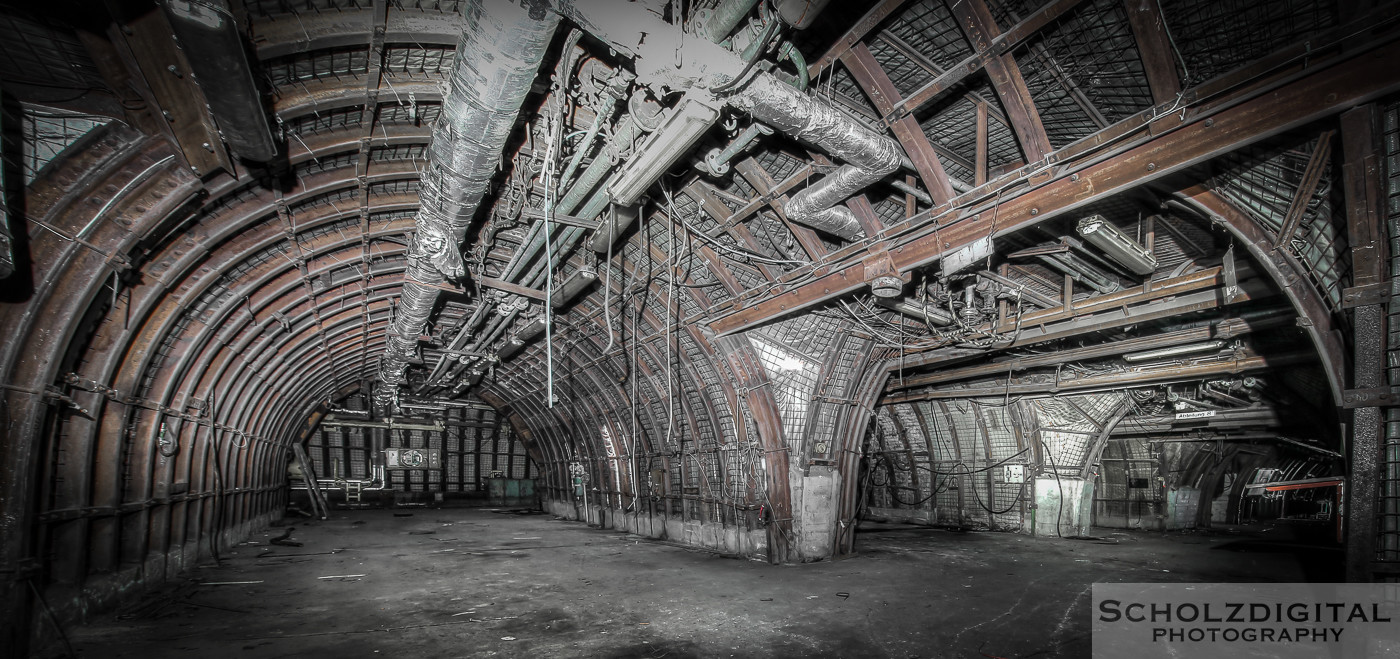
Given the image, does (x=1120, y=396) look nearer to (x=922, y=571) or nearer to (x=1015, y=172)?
(x=922, y=571)

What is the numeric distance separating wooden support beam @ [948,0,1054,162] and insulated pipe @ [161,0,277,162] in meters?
5.47

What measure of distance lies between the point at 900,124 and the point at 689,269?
4762mm

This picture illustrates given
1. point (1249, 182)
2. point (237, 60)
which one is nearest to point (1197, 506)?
point (1249, 182)

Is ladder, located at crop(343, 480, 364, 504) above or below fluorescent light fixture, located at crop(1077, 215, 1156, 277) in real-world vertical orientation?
below

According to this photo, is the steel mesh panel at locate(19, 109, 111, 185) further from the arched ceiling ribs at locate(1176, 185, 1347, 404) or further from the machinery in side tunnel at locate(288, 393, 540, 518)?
the machinery in side tunnel at locate(288, 393, 540, 518)

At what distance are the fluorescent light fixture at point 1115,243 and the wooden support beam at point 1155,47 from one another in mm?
1758

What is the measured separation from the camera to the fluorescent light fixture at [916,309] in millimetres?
8812

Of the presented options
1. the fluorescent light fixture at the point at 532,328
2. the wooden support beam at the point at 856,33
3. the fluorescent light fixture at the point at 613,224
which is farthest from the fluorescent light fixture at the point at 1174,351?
the fluorescent light fixture at the point at 532,328

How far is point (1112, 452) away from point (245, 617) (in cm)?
2245

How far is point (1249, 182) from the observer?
196 inches

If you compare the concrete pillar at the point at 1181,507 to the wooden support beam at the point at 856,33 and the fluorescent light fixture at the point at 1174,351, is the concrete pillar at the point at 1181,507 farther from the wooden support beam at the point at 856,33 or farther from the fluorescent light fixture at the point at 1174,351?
the wooden support beam at the point at 856,33

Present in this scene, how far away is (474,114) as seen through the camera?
4.48 m

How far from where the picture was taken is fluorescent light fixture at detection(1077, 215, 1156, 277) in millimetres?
5996

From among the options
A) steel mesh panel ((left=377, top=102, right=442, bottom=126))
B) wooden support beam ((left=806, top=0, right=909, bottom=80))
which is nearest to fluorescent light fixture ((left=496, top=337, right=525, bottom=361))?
steel mesh panel ((left=377, top=102, right=442, bottom=126))
